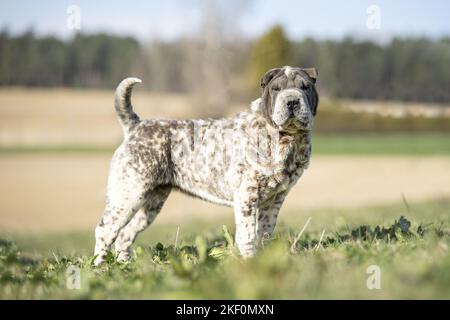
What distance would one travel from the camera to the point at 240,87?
5244 centimetres

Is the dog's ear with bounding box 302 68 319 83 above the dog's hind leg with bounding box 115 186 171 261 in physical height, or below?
above

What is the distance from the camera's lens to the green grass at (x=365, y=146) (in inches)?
1447

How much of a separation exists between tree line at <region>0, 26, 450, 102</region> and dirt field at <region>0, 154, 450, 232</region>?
4.57 metres

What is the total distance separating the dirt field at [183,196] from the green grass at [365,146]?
285cm

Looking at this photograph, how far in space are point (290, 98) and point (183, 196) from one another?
15.4 metres

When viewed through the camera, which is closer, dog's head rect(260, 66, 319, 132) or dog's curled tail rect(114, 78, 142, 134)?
dog's head rect(260, 66, 319, 132)

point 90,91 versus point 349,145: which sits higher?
point 90,91

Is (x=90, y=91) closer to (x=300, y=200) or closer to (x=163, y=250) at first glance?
(x=300, y=200)

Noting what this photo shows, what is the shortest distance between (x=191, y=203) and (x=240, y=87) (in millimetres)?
29266

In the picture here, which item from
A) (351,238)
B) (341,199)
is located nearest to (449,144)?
(341,199)

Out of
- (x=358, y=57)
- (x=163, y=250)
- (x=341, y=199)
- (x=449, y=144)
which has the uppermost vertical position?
(x=358, y=57)

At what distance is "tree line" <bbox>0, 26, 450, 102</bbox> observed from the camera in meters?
36.8

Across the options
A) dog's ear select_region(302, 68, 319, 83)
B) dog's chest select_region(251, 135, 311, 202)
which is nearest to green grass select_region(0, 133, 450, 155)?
dog's ear select_region(302, 68, 319, 83)

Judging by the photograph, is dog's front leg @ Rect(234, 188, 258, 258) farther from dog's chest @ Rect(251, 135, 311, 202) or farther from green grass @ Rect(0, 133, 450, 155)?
green grass @ Rect(0, 133, 450, 155)
